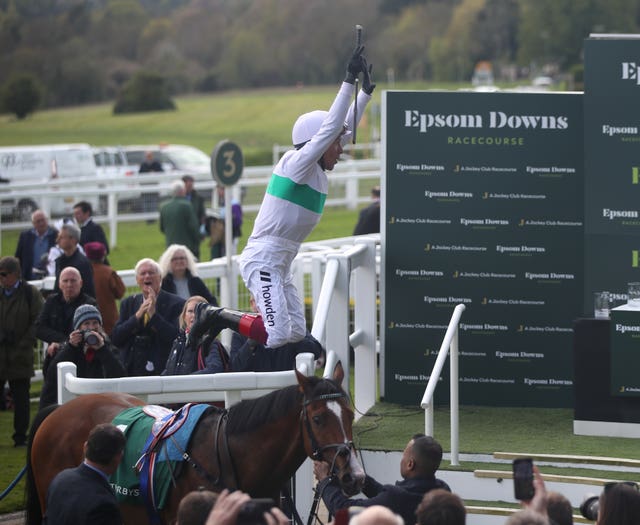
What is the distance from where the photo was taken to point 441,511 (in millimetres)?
4559

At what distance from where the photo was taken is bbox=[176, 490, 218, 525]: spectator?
473cm

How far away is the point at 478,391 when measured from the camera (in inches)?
385

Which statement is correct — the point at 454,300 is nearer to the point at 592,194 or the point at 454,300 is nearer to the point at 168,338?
the point at 592,194

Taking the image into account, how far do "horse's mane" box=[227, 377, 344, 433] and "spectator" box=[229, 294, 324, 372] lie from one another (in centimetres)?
172

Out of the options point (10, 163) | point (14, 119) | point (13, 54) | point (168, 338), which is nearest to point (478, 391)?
point (168, 338)

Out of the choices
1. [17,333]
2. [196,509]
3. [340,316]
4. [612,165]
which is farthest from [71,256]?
[196,509]

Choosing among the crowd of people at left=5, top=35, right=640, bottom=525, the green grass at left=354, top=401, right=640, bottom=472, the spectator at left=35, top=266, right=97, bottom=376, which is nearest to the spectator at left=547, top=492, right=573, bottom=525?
the crowd of people at left=5, top=35, right=640, bottom=525

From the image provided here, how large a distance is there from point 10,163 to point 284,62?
1897 inches

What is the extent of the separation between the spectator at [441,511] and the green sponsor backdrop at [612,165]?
476 centimetres

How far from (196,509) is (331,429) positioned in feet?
3.84

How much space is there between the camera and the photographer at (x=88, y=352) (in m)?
8.48

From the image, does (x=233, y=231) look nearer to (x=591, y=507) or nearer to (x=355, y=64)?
(x=355, y=64)

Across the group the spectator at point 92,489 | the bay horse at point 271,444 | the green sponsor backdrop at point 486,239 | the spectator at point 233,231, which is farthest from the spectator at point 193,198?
the spectator at point 92,489

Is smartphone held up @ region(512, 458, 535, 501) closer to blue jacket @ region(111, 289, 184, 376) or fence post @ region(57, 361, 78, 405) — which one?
fence post @ region(57, 361, 78, 405)
